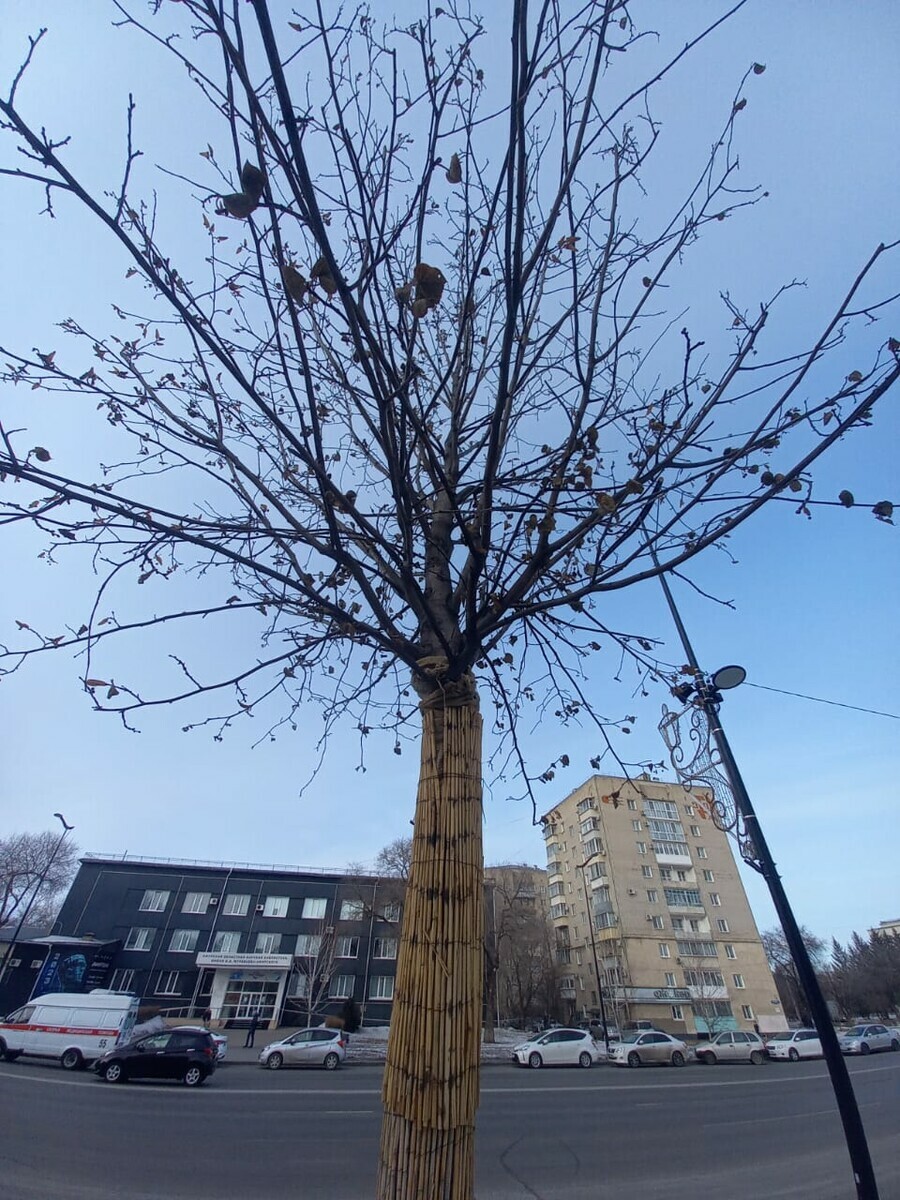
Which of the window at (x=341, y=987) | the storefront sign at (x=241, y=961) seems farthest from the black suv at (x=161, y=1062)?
the window at (x=341, y=987)

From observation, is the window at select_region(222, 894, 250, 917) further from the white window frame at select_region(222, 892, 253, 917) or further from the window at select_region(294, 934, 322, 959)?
the window at select_region(294, 934, 322, 959)

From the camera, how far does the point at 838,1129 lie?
32.8 feet

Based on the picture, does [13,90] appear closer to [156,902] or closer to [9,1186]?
[9,1186]

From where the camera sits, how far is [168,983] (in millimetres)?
30531

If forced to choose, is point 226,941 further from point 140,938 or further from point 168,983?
point 140,938

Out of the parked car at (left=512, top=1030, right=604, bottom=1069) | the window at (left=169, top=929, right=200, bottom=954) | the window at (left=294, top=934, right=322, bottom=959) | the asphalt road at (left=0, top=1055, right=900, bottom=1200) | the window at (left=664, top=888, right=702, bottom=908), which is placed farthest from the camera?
the window at (left=664, top=888, right=702, bottom=908)

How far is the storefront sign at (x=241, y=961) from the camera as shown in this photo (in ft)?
98.7

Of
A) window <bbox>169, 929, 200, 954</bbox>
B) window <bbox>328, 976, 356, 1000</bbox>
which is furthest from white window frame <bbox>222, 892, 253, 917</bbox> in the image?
window <bbox>328, 976, 356, 1000</bbox>

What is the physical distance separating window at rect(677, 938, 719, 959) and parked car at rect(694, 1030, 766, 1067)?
13566 millimetres

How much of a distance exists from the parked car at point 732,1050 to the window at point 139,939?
90.6 ft

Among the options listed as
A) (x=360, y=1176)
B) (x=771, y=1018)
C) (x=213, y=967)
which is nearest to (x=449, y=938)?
(x=360, y=1176)

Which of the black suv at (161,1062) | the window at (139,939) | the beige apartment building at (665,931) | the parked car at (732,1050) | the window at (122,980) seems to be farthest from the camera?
the beige apartment building at (665,931)

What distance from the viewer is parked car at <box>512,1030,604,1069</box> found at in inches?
808

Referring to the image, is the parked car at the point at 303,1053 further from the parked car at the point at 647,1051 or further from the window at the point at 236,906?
the window at the point at 236,906
